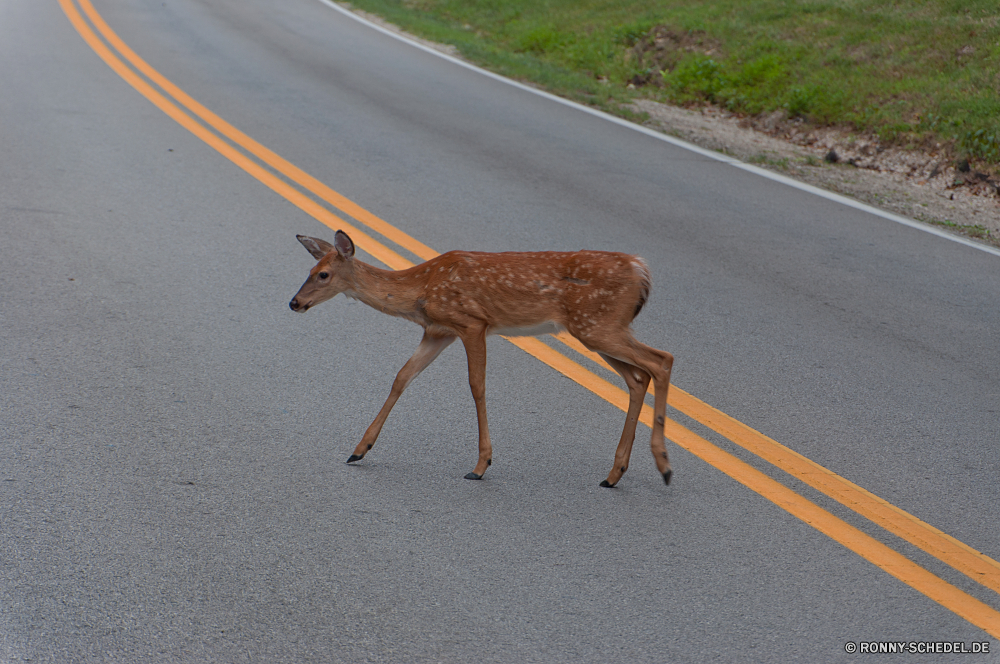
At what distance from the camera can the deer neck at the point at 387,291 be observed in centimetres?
464

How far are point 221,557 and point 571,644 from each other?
1.42m

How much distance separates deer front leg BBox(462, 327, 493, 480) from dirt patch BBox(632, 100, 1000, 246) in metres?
6.40

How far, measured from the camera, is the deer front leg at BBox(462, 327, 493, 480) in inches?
176

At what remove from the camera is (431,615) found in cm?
355

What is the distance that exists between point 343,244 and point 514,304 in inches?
33.6

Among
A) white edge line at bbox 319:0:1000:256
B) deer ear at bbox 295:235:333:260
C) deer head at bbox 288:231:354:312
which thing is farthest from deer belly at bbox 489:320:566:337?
white edge line at bbox 319:0:1000:256

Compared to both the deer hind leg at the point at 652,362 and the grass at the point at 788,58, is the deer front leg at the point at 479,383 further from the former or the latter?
the grass at the point at 788,58

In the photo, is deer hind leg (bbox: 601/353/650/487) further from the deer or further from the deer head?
the deer head

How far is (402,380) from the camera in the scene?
15.2 feet

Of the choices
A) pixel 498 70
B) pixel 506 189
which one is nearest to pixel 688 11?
pixel 498 70

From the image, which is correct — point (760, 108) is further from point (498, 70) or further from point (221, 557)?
point (221, 557)

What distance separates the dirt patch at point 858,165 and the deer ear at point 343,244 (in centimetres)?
675

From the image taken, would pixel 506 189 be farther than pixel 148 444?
Yes

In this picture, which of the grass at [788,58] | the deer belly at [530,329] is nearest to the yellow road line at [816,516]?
the deer belly at [530,329]
